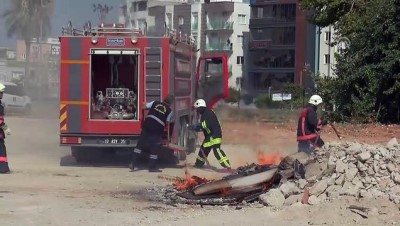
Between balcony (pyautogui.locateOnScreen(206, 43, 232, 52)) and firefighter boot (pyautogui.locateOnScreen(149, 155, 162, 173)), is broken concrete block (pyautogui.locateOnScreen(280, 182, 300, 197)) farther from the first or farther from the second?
balcony (pyautogui.locateOnScreen(206, 43, 232, 52))

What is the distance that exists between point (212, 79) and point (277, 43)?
174ft

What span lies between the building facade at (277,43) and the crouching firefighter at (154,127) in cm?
5112

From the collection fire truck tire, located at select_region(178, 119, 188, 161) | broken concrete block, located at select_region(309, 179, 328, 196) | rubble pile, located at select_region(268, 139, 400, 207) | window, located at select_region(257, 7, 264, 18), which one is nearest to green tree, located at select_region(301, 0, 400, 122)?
fire truck tire, located at select_region(178, 119, 188, 161)

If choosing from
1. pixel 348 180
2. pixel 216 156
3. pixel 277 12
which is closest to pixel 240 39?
pixel 277 12

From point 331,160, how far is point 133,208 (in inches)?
117

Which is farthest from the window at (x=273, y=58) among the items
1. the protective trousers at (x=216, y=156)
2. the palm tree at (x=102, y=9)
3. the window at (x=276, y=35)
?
the protective trousers at (x=216, y=156)

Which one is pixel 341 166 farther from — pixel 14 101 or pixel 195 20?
pixel 195 20

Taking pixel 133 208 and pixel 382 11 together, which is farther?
pixel 382 11

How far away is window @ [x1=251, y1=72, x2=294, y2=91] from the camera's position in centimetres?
6750

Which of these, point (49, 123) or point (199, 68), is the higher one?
point (199, 68)

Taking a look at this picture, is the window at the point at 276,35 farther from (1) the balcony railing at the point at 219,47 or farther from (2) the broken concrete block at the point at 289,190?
(2) the broken concrete block at the point at 289,190

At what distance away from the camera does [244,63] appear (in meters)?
73.0

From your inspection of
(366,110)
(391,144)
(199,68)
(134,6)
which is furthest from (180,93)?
(134,6)

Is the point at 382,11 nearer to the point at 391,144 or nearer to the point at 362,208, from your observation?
the point at 391,144
